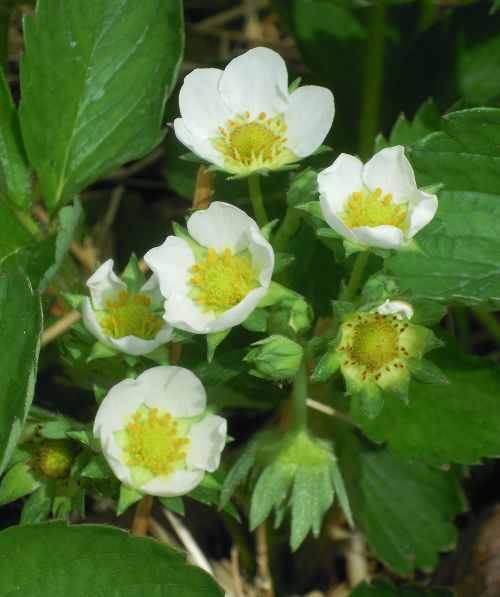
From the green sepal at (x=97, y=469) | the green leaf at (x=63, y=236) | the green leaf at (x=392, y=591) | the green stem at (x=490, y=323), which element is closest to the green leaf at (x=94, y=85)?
the green leaf at (x=63, y=236)

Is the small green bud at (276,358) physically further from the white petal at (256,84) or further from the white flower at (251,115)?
the white petal at (256,84)

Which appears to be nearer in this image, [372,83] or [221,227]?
[221,227]

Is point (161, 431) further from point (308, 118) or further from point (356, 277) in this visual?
point (308, 118)

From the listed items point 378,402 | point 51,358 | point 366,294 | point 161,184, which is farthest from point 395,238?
point 161,184

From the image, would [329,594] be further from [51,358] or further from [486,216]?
[486,216]

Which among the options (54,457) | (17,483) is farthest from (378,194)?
(17,483)

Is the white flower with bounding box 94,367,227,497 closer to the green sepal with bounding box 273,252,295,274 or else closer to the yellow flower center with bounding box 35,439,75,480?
the yellow flower center with bounding box 35,439,75,480
